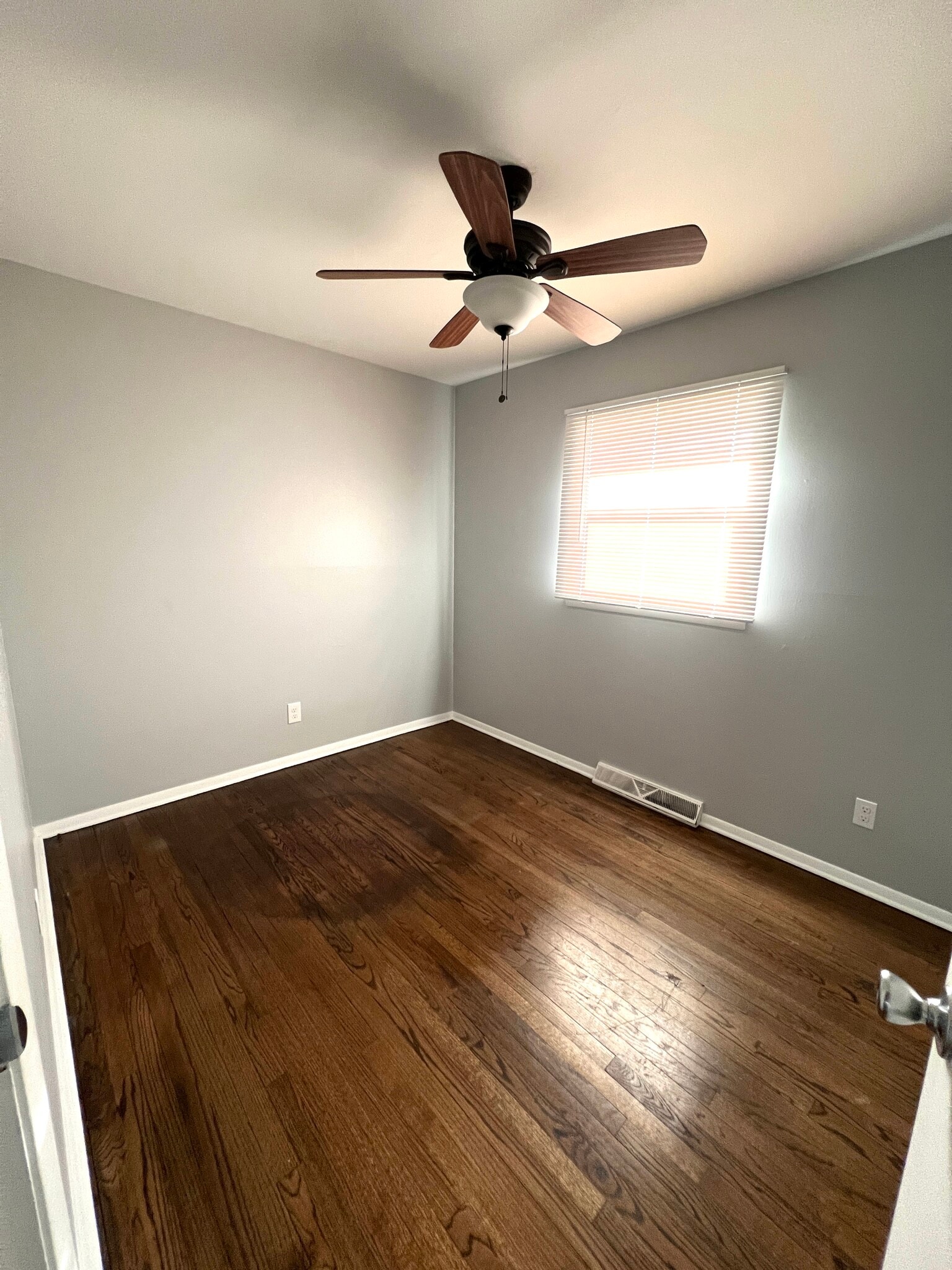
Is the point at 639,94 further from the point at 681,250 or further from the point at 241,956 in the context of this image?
the point at 241,956

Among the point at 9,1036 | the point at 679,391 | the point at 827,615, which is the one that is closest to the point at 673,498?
the point at 679,391

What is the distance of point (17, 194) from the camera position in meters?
1.59

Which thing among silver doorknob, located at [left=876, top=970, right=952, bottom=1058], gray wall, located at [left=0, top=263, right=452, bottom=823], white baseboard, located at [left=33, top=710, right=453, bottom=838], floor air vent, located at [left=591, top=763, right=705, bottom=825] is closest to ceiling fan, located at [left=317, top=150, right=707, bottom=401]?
gray wall, located at [left=0, top=263, right=452, bottom=823]

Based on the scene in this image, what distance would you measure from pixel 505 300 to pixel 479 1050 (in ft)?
6.97

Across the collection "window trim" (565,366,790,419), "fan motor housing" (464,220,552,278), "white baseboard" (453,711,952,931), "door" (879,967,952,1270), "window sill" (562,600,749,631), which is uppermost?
"fan motor housing" (464,220,552,278)

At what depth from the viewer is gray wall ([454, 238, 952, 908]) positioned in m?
1.82

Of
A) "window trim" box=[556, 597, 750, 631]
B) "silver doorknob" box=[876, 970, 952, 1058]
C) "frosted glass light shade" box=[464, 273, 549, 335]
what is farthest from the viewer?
"window trim" box=[556, 597, 750, 631]

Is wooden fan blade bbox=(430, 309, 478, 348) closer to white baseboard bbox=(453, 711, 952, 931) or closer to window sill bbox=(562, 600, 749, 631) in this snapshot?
window sill bbox=(562, 600, 749, 631)

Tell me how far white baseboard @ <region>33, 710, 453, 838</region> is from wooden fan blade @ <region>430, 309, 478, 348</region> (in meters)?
2.43

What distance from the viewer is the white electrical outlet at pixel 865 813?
202 centimetres

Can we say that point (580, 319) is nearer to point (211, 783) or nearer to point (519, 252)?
point (519, 252)

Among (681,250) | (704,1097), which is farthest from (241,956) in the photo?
(681,250)

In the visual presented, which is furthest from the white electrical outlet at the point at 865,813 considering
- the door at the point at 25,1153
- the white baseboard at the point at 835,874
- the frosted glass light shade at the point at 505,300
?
the door at the point at 25,1153

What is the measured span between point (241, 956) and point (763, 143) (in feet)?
9.54
